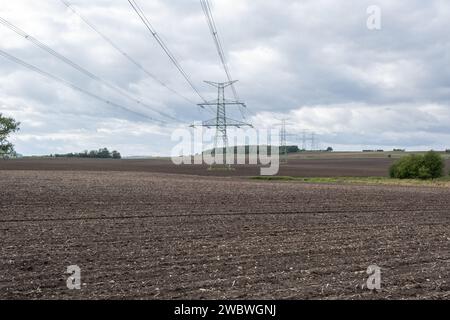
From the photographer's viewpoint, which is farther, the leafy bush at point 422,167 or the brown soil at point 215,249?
the leafy bush at point 422,167

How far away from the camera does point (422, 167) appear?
6325cm

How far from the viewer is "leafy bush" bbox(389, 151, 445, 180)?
63156mm

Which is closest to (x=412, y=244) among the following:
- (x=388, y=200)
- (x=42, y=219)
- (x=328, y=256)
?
(x=328, y=256)

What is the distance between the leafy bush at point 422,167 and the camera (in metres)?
63.2

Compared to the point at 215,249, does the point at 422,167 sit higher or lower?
higher

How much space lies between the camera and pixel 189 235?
1545 centimetres

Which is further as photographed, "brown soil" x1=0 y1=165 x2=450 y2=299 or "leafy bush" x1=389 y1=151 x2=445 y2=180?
"leafy bush" x1=389 y1=151 x2=445 y2=180

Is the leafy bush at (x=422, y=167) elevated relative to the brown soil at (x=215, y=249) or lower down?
elevated

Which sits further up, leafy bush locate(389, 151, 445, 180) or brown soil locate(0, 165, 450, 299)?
leafy bush locate(389, 151, 445, 180)

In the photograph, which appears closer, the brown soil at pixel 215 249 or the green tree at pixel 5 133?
the brown soil at pixel 215 249

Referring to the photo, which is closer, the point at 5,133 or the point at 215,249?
the point at 215,249

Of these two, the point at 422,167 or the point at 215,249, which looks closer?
the point at 215,249
